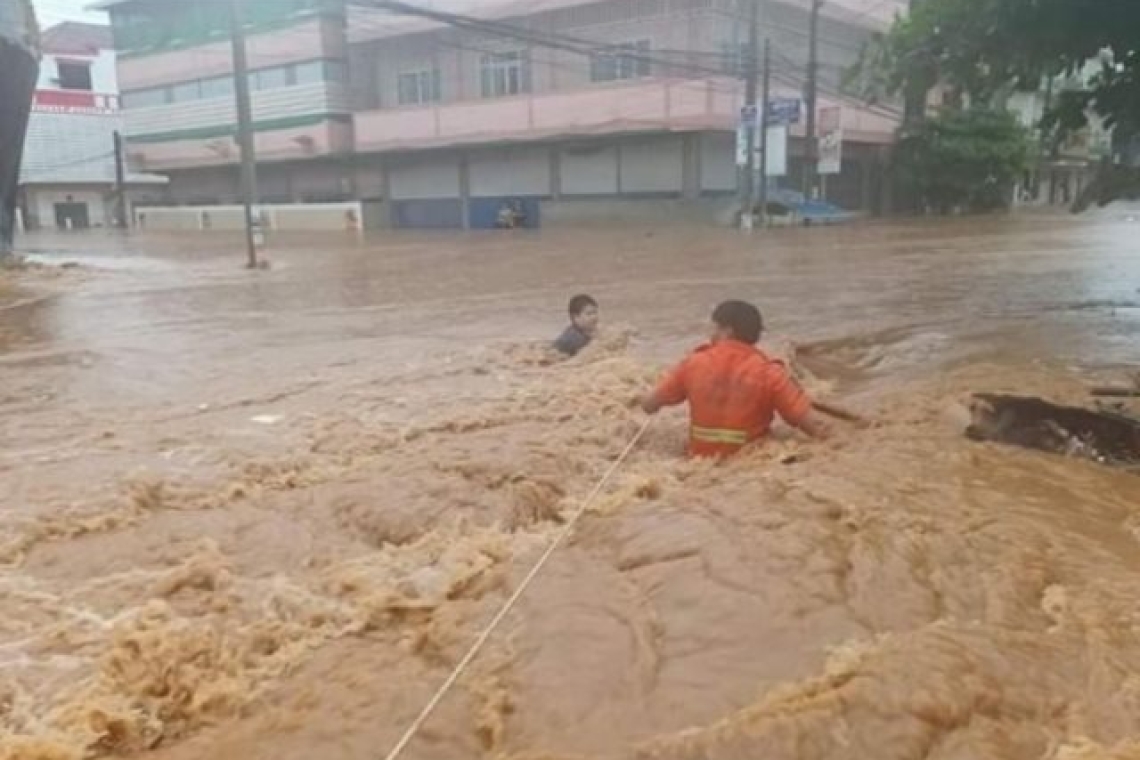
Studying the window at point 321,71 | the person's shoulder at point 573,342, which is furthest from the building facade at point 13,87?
the window at point 321,71

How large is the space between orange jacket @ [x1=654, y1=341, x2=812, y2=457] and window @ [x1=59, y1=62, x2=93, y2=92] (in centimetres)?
5456

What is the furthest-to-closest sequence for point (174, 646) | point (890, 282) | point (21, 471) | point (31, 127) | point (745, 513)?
point (31, 127) < point (890, 282) < point (21, 471) < point (745, 513) < point (174, 646)

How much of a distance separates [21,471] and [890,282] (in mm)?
13284

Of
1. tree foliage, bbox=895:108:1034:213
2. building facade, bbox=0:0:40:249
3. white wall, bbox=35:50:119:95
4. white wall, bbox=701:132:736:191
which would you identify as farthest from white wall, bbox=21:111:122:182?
tree foliage, bbox=895:108:1034:213

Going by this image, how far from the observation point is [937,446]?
19.7 ft

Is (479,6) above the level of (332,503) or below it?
above

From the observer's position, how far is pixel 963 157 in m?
39.4

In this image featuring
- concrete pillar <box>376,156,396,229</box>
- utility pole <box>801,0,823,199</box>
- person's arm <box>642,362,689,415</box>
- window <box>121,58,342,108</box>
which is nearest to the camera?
person's arm <box>642,362,689,415</box>

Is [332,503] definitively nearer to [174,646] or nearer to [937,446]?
[174,646]

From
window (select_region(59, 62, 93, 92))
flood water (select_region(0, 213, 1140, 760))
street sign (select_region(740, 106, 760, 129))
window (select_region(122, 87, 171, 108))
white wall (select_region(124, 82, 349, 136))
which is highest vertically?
window (select_region(59, 62, 93, 92))

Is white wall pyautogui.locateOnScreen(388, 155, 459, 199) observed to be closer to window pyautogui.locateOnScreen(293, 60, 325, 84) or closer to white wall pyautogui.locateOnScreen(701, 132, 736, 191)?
window pyautogui.locateOnScreen(293, 60, 325, 84)

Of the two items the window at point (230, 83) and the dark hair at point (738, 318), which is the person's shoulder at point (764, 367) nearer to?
the dark hair at point (738, 318)

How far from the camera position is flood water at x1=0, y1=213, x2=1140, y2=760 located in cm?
307

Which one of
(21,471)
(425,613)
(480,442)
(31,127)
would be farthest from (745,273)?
(31,127)
